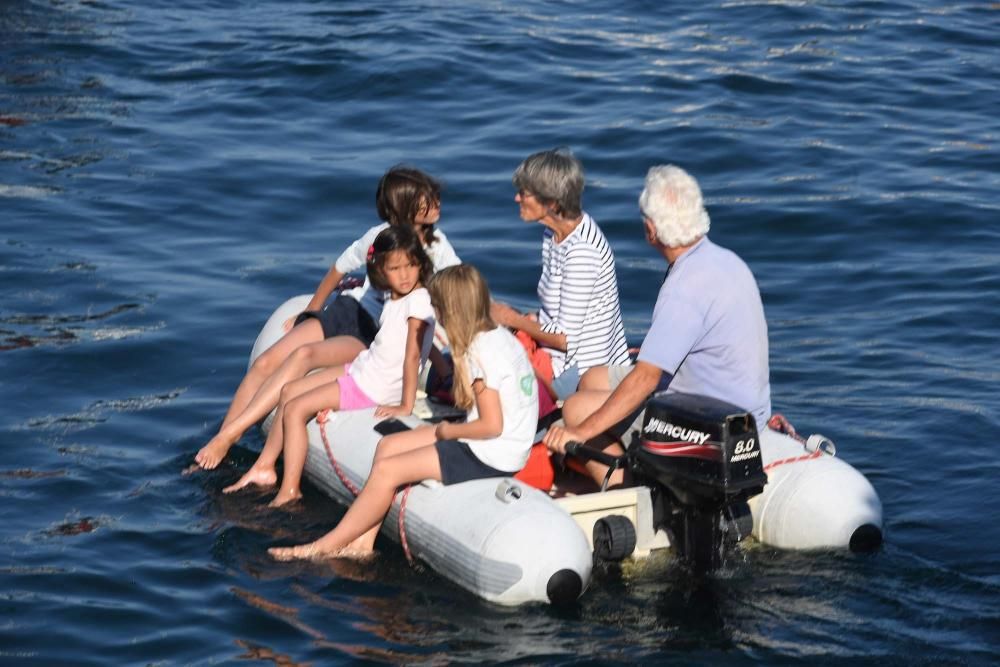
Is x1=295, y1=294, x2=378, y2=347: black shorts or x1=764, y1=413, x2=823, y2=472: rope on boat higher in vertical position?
x1=295, y1=294, x2=378, y2=347: black shorts

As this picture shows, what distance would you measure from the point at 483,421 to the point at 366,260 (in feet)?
4.33

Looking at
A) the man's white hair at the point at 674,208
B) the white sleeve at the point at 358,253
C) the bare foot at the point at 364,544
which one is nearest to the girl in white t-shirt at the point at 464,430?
the bare foot at the point at 364,544

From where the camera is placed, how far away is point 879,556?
6.62 metres

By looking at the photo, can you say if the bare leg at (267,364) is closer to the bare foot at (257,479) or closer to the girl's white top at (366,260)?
the girl's white top at (366,260)

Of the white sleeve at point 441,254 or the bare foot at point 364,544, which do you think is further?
the white sleeve at point 441,254

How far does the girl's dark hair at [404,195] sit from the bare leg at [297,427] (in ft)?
2.72

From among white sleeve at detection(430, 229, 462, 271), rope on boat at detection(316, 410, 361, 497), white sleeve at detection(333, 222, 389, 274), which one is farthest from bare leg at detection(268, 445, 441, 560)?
white sleeve at detection(333, 222, 389, 274)

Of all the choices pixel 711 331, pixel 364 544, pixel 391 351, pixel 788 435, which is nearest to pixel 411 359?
pixel 391 351

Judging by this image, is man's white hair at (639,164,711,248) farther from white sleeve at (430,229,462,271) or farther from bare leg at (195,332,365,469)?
bare leg at (195,332,365,469)

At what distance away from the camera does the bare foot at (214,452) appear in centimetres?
770

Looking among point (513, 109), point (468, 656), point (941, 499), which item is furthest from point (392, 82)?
point (468, 656)

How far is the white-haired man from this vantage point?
20.4ft

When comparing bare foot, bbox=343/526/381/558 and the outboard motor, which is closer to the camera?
the outboard motor

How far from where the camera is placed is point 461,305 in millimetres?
6230
